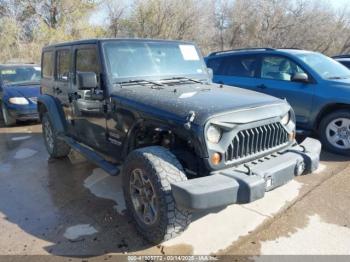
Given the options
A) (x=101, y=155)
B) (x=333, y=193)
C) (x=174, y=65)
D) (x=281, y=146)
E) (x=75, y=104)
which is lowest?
(x=333, y=193)

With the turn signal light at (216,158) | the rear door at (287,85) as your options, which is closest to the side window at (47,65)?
the turn signal light at (216,158)

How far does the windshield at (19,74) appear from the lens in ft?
29.3

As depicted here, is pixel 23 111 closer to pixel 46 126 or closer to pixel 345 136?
pixel 46 126

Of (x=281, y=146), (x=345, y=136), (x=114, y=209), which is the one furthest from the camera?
(x=345, y=136)

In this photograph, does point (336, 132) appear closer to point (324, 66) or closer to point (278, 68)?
point (324, 66)

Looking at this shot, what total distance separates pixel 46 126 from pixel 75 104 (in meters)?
1.49

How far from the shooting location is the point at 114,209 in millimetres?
3766

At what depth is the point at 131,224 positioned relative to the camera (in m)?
3.43

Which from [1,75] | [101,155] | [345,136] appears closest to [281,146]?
[101,155]

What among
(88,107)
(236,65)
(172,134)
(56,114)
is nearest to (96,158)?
(88,107)

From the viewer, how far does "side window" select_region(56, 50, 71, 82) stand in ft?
15.3

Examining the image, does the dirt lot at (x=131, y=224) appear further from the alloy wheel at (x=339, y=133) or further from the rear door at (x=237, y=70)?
the rear door at (x=237, y=70)

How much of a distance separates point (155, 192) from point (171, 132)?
0.60m

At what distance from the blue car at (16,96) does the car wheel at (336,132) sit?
6534mm
